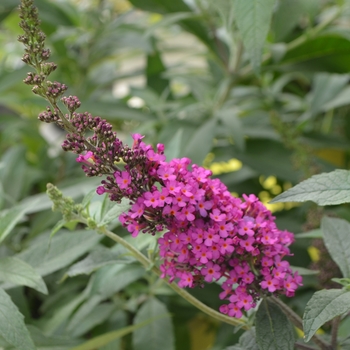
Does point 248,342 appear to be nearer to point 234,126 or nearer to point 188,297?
point 188,297

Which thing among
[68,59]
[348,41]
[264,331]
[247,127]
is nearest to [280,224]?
[247,127]

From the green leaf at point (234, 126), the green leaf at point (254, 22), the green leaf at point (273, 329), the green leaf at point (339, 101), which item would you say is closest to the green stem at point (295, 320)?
the green leaf at point (273, 329)

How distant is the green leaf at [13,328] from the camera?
41cm

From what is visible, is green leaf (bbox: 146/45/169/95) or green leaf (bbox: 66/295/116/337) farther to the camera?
green leaf (bbox: 146/45/169/95)

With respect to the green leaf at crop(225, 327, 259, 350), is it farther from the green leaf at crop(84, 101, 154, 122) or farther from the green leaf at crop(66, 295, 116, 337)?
the green leaf at crop(84, 101, 154, 122)

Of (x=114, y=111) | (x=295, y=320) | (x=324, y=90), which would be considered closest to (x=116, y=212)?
(x=295, y=320)

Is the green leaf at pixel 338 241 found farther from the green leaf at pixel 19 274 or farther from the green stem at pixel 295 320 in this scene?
the green leaf at pixel 19 274

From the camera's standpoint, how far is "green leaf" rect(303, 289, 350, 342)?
13.8 inches

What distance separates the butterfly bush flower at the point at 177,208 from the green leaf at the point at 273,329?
0.01m

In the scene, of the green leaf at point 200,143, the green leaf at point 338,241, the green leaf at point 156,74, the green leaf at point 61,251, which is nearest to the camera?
the green leaf at point 338,241

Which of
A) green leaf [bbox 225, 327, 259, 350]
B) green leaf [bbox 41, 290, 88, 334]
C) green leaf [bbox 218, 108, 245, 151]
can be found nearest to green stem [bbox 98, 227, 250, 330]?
green leaf [bbox 225, 327, 259, 350]

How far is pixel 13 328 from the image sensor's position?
1.36 feet

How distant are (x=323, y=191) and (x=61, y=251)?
1.08 feet

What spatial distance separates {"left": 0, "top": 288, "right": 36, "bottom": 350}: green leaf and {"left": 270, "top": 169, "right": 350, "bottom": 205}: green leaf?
0.75 feet
